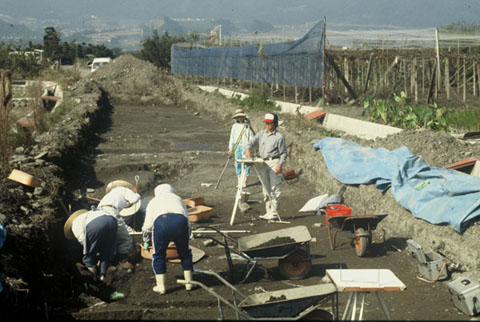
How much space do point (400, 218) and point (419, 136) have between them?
3.84 metres

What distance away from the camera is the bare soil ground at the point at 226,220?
24.8 feet

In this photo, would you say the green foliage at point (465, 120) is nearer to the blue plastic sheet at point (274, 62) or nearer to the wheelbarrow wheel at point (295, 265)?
the blue plastic sheet at point (274, 62)

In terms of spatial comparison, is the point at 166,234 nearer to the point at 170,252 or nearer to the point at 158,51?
the point at 170,252

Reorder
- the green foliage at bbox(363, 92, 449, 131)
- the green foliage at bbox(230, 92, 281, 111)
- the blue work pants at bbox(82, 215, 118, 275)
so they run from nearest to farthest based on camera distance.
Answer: the blue work pants at bbox(82, 215, 118, 275) < the green foliage at bbox(363, 92, 449, 131) < the green foliage at bbox(230, 92, 281, 111)

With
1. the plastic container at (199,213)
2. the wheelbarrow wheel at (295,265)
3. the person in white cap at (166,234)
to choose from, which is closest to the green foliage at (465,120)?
the plastic container at (199,213)

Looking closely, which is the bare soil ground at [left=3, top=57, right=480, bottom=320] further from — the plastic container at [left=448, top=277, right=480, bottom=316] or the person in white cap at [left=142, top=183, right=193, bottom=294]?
the person in white cap at [left=142, top=183, right=193, bottom=294]

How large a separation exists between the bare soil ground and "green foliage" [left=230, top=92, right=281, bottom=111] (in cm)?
167

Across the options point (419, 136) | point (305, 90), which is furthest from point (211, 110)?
point (419, 136)

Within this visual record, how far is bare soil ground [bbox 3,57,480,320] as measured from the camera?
7555mm

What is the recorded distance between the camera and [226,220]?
39.8ft

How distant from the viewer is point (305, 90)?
1065 inches

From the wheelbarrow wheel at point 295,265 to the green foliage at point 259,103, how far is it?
17245 mm

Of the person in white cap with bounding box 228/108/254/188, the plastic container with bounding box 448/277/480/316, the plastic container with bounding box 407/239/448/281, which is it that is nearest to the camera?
the plastic container with bounding box 448/277/480/316

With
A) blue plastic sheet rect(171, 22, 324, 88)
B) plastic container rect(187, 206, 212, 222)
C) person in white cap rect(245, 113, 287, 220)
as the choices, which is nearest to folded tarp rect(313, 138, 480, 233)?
person in white cap rect(245, 113, 287, 220)
